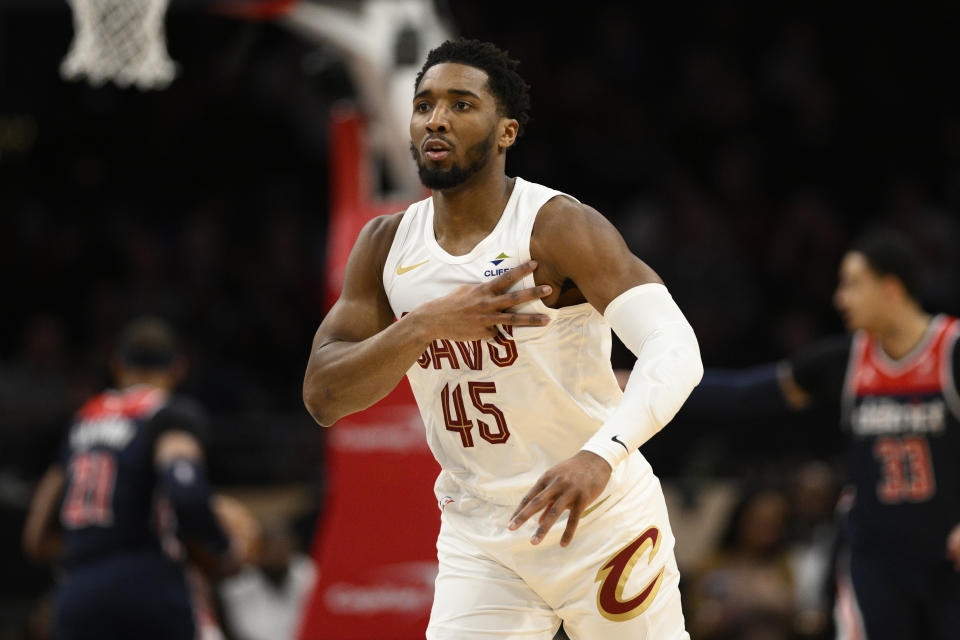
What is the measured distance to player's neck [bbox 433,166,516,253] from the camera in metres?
3.75

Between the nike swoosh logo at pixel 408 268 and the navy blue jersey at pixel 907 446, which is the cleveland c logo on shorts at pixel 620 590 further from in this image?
the navy blue jersey at pixel 907 446

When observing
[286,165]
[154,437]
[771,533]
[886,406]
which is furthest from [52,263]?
[886,406]

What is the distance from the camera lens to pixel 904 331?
227 inches

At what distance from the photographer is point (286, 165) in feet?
42.1

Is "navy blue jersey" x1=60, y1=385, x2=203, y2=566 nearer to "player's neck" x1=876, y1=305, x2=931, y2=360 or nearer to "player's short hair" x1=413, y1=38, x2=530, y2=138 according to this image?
"player's short hair" x1=413, y1=38, x2=530, y2=138

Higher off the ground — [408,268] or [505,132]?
[505,132]

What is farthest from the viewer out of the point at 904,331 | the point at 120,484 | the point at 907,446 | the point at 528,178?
the point at 528,178

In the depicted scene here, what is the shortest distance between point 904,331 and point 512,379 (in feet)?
9.24

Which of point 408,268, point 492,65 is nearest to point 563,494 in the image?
point 408,268

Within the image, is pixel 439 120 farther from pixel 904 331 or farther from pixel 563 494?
pixel 904 331

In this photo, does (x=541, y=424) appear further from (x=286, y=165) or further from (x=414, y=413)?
(x=286, y=165)

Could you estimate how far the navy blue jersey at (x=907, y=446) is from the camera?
5.59 metres

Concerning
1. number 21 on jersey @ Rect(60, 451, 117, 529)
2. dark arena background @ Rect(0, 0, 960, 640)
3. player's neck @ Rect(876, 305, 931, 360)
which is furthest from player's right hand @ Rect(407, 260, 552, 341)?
dark arena background @ Rect(0, 0, 960, 640)

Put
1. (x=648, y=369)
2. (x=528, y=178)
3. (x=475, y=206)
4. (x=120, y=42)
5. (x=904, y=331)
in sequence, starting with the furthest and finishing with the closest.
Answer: (x=528, y=178)
(x=120, y=42)
(x=904, y=331)
(x=475, y=206)
(x=648, y=369)
